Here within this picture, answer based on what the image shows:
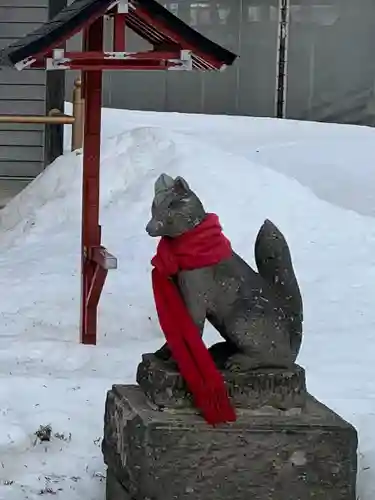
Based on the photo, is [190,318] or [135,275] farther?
[135,275]

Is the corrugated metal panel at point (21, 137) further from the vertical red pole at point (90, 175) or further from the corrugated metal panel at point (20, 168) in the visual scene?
the vertical red pole at point (90, 175)

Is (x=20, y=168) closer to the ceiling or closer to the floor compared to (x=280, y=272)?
closer to the floor

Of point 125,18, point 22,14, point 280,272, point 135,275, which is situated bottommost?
point 135,275

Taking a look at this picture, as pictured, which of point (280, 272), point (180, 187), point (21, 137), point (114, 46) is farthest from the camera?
point (21, 137)

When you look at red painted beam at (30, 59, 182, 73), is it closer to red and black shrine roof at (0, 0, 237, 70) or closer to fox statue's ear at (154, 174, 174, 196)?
red and black shrine roof at (0, 0, 237, 70)

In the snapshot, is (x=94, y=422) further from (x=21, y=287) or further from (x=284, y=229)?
(x=284, y=229)

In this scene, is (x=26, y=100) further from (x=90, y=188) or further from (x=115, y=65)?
(x=115, y=65)

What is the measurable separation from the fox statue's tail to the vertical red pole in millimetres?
2182

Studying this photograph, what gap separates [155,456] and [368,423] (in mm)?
1392

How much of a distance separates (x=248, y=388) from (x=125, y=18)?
2.41 metres

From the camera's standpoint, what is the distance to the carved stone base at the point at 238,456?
10.7ft

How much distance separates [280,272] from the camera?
11.5ft

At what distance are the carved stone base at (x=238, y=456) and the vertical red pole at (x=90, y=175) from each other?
7.45 ft

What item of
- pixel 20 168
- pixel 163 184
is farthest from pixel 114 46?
pixel 20 168
